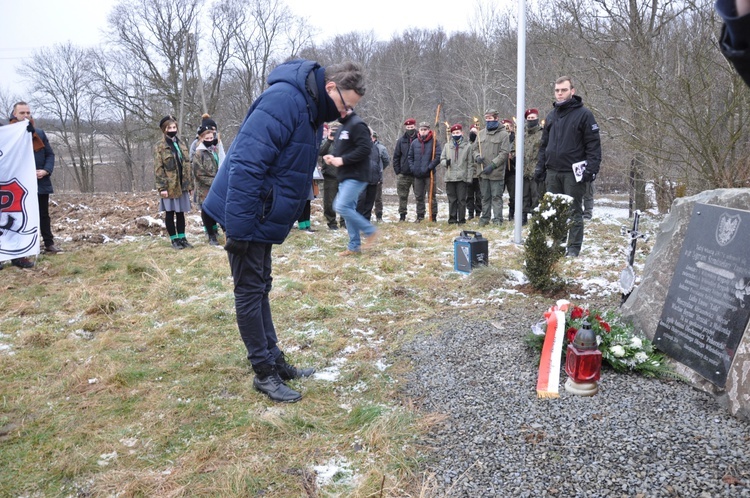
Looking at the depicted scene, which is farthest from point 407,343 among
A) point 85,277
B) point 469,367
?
point 85,277

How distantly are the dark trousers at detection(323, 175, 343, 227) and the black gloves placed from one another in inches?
265

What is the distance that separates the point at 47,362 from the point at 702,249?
4916mm

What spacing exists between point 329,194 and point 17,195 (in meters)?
5.02

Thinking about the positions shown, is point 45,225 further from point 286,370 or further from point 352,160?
point 286,370

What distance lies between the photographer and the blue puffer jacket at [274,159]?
9.39 ft

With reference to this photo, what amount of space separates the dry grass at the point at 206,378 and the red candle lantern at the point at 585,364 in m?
0.93

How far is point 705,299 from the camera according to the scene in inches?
127

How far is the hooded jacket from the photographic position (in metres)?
6.29

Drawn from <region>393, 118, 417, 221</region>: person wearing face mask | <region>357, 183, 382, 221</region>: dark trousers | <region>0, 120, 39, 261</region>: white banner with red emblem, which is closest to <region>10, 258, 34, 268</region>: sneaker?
<region>0, 120, 39, 261</region>: white banner with red emblem

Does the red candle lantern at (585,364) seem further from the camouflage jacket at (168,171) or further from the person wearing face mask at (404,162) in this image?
the person wearing face mask at (404,162)

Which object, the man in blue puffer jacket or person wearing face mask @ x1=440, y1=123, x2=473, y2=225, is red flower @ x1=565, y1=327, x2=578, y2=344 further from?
person wearing face mask @ x1=440, y1=123, x2=473, y2=225

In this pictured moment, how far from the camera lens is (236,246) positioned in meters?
2.96

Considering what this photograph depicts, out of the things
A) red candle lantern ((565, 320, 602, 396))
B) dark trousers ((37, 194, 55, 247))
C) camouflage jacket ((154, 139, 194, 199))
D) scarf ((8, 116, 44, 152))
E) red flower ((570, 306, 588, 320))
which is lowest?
red candle lantern ((565, 320, 602, 396))

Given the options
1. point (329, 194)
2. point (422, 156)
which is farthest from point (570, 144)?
point (329, 194)
